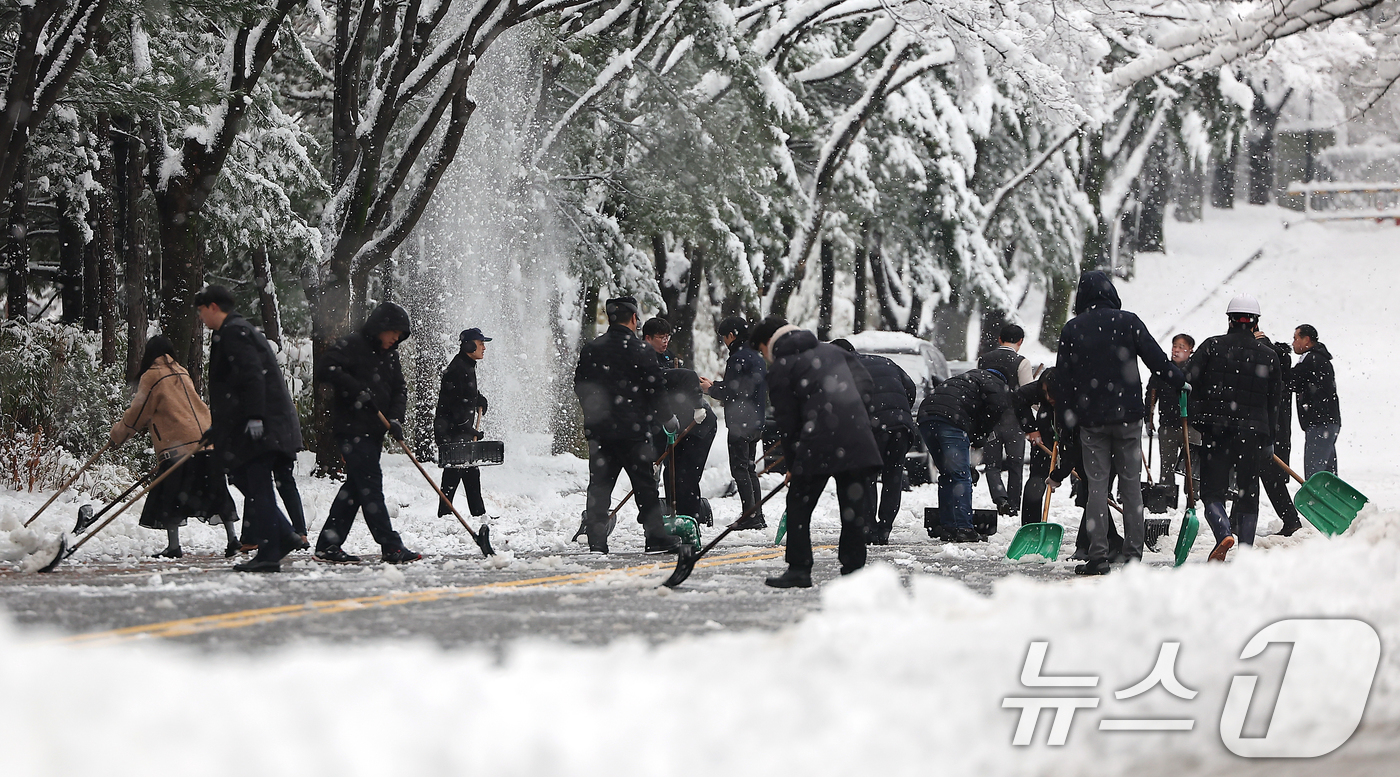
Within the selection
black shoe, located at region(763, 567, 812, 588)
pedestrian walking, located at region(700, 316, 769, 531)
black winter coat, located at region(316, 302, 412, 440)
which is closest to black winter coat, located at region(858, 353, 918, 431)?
pedestrian walking, located at region(700, 316, 769, 531)

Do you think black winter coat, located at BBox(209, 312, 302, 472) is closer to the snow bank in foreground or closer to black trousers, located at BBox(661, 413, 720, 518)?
black trousers, located at BBox(661, 413, 720, 518)

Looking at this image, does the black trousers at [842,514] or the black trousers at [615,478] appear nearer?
the black trousers at [842,514]

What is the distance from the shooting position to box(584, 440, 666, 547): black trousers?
421 inches

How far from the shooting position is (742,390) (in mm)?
13164

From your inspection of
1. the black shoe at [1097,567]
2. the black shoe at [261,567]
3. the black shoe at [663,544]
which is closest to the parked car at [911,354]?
the black shoe at [663,544]

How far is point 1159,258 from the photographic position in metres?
49.8

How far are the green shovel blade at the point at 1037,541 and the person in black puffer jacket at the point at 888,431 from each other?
179cm

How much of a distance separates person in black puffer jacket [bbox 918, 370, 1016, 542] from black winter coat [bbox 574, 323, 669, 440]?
2680 millimetres

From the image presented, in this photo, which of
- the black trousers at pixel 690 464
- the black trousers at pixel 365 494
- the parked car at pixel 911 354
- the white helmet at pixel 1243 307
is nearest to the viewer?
the black trousers at pixel 365 494

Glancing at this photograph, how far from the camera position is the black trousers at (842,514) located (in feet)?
25.8

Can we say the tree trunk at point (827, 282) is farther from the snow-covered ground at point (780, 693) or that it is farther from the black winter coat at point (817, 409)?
the snow-covered ground at point (780, 693)

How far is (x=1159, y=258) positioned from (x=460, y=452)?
138 ft

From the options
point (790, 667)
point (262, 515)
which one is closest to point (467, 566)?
point (262, 515)

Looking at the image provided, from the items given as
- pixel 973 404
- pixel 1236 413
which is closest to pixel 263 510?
pixel 973 404
